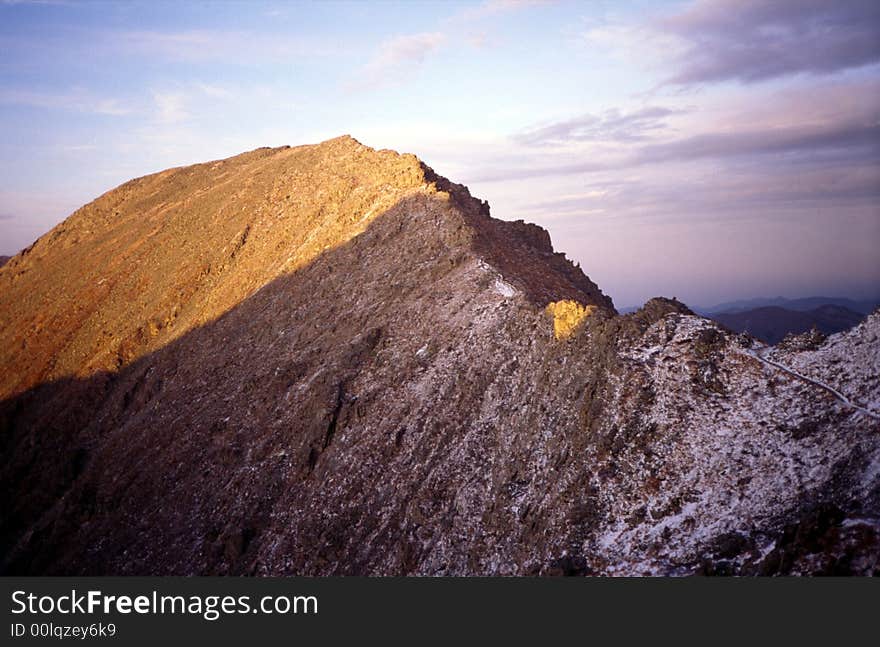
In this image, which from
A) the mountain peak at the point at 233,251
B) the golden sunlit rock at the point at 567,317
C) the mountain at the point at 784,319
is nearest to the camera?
the golden sunlit rock at the point at 567,317

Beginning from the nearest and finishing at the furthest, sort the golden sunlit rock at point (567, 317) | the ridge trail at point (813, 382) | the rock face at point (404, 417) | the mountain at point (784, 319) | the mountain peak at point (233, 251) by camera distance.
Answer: the ridge trail at point (813, 382) < the rock face at point (404, 417) < the golden sunlit rock at point (567, 317) < the mountain peak at point (233, 251) < the mountain at point (784, 319)

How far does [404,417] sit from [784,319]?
65.2 meters

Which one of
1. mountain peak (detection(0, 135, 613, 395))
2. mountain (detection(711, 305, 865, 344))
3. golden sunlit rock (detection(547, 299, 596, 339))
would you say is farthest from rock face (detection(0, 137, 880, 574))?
mountain (detection(711, 305, 865, 344))

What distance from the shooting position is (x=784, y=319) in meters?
71.9

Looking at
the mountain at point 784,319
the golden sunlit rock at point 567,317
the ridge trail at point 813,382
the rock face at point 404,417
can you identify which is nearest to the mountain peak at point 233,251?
the rock face at point 404,417

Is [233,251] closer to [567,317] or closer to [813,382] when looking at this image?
[567,317]

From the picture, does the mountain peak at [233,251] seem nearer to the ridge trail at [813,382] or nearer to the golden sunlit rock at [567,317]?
the golden sunlit rock at [567,317]

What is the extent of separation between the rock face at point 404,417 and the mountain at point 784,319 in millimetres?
41506

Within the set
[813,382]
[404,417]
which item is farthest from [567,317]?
[813,382]

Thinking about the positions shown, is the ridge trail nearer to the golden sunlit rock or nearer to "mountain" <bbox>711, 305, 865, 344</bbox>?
the golden sunlit rock

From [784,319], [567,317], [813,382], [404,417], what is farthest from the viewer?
[784,319]

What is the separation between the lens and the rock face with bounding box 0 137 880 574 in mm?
13828

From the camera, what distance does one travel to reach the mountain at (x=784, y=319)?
61969mm

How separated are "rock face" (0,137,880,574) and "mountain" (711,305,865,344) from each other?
41.5 meters
